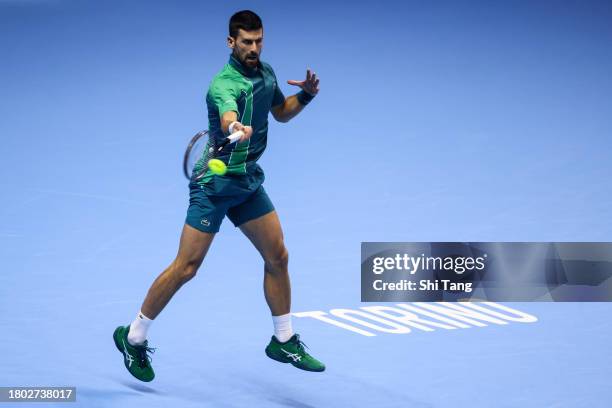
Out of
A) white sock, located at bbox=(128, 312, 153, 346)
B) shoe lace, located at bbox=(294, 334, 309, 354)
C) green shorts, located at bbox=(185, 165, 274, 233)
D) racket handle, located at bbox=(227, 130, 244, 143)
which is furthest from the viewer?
shoe lace, located at bbox=(294, 334, 309, 354)

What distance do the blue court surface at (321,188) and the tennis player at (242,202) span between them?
0.24 m

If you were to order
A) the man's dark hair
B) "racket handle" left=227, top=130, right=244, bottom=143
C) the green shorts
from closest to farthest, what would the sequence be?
"racket handle" left=227, top=130, right=244, bottom=143
the man's dark hair
the green shorts

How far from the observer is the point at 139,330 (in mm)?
7633

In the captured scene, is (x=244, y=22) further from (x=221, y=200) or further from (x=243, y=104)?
(x=221, y=200)

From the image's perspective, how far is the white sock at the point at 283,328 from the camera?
306 inches

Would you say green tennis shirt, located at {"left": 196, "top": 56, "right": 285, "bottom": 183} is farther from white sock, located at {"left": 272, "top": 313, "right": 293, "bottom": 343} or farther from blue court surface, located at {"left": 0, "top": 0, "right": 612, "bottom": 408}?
blue court surface, located at {"left": 0, "top": 0, "right": 612, "bottom": 408}

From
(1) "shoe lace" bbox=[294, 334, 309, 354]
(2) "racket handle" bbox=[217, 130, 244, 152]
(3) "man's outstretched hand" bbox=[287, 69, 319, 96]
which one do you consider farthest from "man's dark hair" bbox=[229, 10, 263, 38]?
(1) "shoe lace" bbox=[294, 334, 309, 354]

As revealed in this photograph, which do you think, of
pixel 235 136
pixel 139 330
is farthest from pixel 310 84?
pixel 139 330

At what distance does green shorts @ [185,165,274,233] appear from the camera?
7.37m

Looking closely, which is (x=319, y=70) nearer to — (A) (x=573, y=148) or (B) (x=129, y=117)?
Answer: (B) (x=129, y=117)

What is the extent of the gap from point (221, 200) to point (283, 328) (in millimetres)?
895

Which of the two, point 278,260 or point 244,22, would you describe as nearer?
point 244,22

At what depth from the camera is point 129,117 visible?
12367 millimetres

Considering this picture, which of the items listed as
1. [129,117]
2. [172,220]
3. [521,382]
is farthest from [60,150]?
[521,382]
